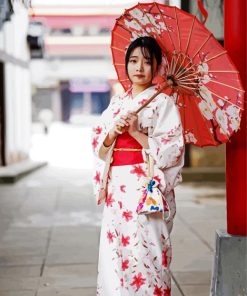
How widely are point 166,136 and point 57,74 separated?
32.5m

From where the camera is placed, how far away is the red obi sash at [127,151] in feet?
10.6

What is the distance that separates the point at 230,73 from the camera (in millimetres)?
3139

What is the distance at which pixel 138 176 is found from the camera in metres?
3.22

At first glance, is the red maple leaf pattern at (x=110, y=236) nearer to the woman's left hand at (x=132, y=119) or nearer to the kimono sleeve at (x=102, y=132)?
the kimono sleeve at (x=102, y=132)

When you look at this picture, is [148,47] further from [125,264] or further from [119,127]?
[125,264]

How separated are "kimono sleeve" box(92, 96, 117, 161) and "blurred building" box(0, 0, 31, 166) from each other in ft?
27.3

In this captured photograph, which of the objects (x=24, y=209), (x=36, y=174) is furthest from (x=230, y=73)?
(x=36, y=174)

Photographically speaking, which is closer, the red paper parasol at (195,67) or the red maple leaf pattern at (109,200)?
the red paper parasol at (195,67)

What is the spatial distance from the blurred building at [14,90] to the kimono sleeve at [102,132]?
27.3 feet

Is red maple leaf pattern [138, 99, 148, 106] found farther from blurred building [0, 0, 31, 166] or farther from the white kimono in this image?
blurred building [0, 0, 31, 166]

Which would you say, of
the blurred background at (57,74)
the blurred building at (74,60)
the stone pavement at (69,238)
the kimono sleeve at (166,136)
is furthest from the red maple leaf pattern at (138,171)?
the blurred building at (74,60)

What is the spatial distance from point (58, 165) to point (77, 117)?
27.2 m

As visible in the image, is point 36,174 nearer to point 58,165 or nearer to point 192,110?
point 58,165

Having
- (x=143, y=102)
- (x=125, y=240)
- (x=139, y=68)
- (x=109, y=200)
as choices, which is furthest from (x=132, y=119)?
(x=125, y=240)
